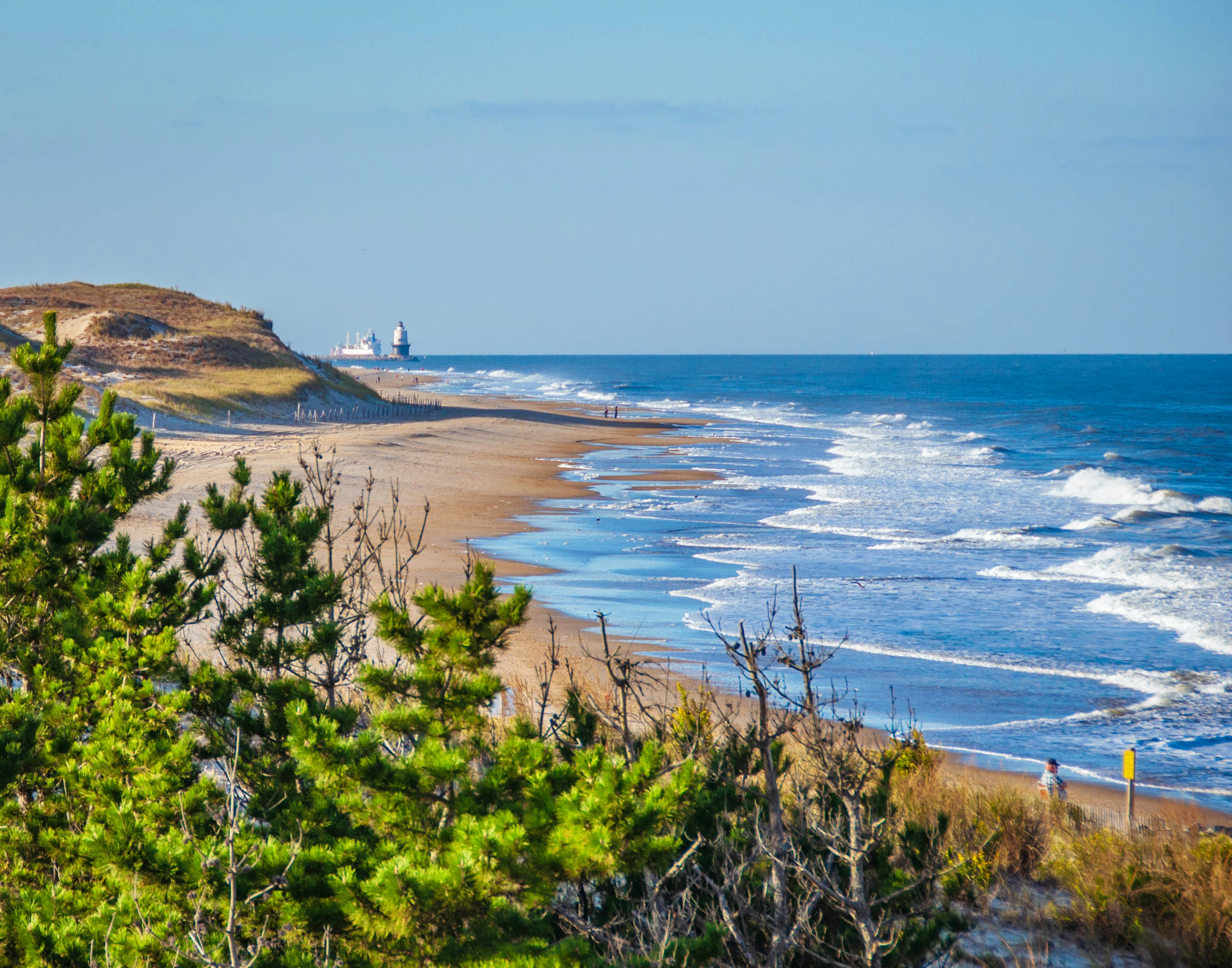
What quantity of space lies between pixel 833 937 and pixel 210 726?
286 cm

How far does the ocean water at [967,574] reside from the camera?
1224 cm

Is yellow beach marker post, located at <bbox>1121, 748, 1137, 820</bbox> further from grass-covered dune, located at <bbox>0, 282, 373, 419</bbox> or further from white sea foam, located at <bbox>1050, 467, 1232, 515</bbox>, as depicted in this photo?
grass-covered dune, located at <bbox>0, 282, 373, 419</bbox>

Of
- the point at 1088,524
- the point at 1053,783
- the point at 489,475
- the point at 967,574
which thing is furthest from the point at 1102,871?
the point at 489,475

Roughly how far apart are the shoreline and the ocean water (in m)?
0.69

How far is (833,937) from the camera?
14.5 ft

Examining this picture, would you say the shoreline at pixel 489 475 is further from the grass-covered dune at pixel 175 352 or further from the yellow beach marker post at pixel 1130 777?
the grass-covered dune at pixel 175 352

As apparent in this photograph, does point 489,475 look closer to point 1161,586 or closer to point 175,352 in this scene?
point 1161,586

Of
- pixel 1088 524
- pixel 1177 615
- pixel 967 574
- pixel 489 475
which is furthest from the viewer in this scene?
pixel 489 475

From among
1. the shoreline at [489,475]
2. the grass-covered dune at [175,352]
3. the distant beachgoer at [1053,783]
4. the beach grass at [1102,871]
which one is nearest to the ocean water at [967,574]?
the shoreline at [489,475]

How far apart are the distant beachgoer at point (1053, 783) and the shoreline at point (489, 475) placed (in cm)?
29

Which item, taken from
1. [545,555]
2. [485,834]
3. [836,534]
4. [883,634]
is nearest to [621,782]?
[485,834]

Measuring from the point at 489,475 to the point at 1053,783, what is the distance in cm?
2593

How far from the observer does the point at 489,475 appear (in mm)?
33688

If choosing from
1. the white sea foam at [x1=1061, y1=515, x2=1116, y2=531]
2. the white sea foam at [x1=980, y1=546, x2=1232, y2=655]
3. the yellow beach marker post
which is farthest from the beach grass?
the white sea foam at [x1=1061, y1=515, x2=1116, y2=531]
